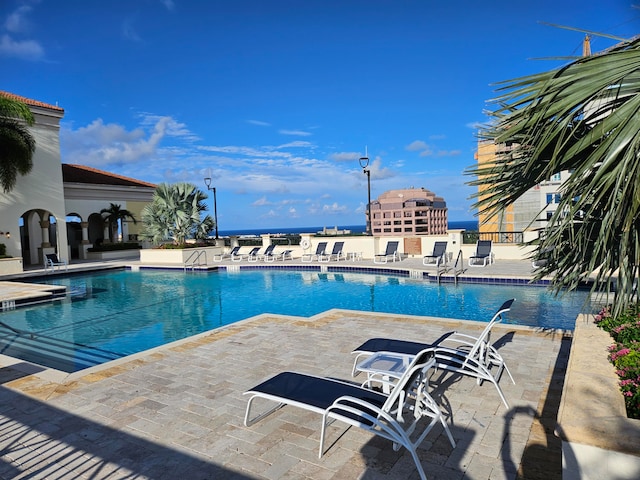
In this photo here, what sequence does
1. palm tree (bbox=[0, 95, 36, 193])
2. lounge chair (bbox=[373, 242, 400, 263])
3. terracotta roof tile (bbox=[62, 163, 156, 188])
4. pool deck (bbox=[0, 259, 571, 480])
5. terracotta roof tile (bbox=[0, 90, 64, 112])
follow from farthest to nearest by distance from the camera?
terracotta roof tile (bbox=[62, 163, 156, 188]) → terracotta roof tile (bbox=[0, 90, 64, 112]) → palm tree (bbox=[0, 95, 36, 193]) → lounge chair (bbox=[373, 242, 400, 263]) → pool deck (bbox=[0, 259, 571, 480])

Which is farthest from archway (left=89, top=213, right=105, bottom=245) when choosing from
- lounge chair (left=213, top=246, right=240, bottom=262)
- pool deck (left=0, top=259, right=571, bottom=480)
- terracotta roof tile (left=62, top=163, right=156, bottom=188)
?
pool deck (left=0, top=259, right=571, bottom=480)

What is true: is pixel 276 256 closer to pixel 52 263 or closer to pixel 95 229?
pixel 52 263

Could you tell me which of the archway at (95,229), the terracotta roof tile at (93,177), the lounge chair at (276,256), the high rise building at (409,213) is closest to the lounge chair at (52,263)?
the terracotta roof tile at (93,177)

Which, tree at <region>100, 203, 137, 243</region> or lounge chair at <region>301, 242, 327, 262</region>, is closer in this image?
lounge chair at <region>301, 242, 327, 262</region>

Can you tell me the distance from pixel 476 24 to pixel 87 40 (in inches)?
662

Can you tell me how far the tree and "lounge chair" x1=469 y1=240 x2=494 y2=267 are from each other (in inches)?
882

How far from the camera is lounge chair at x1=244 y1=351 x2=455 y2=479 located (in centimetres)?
274

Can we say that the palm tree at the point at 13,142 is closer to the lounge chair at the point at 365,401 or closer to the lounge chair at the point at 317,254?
the lounge chair at the point at 317,254

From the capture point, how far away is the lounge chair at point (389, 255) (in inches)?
696

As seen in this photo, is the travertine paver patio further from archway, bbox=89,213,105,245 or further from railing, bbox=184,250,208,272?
archway, bbox=89,213,105,245

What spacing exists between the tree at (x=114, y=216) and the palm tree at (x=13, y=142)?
21.4ft

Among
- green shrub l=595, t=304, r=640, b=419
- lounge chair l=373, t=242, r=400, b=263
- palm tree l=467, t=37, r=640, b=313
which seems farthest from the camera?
lounge chair l=373, t=242, r=400, b=263

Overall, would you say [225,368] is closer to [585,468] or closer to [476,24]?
[585,468]

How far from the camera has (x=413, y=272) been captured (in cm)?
1442
